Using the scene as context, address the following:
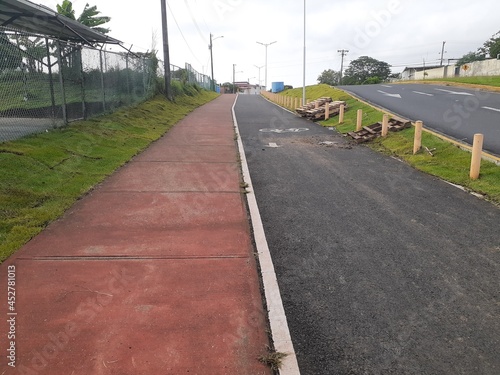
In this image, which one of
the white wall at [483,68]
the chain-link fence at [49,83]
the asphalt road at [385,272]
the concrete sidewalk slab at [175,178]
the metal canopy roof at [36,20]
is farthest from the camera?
the white wall at [483,68]

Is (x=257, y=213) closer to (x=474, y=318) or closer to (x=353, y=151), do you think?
(x=474, y=318)

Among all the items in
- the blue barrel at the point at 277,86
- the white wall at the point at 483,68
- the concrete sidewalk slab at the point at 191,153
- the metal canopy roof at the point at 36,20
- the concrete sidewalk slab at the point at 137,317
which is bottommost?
the concrete sidewalk slab at the point at 137,317

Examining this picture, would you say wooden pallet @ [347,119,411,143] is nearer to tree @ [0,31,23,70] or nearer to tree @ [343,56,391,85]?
tree @ [0,31,23,70]

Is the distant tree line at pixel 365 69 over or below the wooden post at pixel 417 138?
over

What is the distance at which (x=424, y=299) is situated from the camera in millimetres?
3730

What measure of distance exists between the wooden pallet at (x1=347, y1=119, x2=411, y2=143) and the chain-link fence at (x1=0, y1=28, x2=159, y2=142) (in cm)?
858

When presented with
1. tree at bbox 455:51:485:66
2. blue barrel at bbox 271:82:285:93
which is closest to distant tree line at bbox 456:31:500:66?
tree at bbox 455:51:485:66

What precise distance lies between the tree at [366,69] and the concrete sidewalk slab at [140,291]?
98.0 m

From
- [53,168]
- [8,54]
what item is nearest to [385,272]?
[53,168]

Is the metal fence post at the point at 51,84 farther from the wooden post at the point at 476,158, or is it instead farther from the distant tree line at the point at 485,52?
the distant tree line at the point at 485,52

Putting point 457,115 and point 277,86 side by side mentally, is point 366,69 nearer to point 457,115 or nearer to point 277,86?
point 277,86

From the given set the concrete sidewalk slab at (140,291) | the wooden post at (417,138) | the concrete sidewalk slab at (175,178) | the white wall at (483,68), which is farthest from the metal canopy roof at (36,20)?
the white wall at (483,68)

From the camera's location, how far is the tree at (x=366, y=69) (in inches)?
3875

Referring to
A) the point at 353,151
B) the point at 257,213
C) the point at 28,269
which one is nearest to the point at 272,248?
the point at 257,213
